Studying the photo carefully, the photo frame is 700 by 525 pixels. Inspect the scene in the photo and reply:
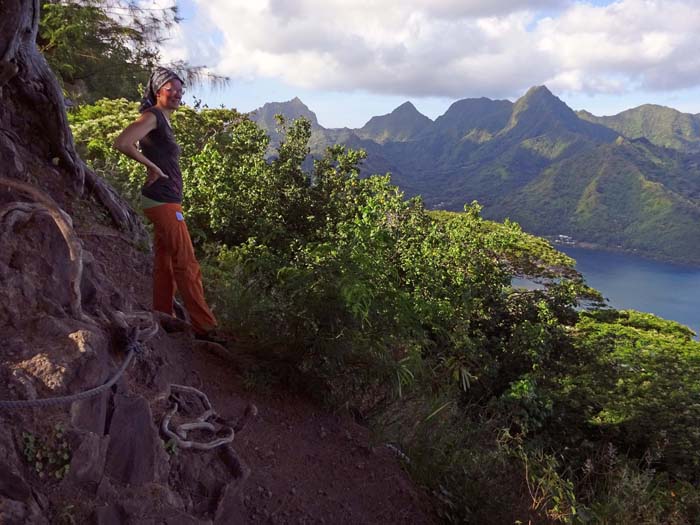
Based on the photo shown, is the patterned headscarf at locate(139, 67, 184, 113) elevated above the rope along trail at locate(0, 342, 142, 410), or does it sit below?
above

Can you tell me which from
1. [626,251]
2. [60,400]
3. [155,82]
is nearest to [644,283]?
[626,251]

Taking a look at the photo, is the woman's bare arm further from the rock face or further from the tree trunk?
the rock face

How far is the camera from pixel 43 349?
7.88ft

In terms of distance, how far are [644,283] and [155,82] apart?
122 m

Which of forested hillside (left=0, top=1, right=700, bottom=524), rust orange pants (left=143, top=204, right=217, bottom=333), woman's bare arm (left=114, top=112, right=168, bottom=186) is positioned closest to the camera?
forested hillside (left=0, top=1, right=700, bottom=524)

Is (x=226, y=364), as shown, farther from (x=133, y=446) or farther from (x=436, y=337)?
(x=436, y=337)

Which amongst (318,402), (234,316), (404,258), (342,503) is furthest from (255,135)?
(342,503)

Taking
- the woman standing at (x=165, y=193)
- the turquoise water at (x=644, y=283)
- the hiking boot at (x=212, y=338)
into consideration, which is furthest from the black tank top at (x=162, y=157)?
the turquoise water at (x=644, y=283)

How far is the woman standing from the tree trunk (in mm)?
782

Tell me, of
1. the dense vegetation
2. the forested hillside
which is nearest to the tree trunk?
the forested hillside

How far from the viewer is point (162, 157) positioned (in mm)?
3746

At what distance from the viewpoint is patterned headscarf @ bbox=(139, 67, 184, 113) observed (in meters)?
3.58

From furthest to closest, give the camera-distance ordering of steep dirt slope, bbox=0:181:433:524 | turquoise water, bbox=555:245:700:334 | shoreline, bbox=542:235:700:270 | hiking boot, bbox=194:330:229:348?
shoreline, bbox=542:235:700:270
turquoise water, bbox=555:245:700:334
hiking boot, bbox=194:330:229:348
steep dirt slope, bbox=0:181:433:524

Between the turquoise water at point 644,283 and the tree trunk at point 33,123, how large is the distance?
81978 mm
